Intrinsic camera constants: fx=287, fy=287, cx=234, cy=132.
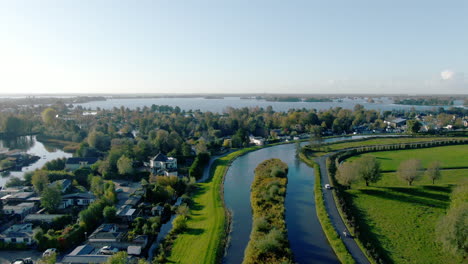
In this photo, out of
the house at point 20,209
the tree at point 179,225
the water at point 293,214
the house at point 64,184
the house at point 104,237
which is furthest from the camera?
the house at point 64,184

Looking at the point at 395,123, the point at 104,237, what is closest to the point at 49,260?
the point at 104,237

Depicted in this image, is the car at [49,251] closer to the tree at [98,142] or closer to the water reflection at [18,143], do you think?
the tree at [98,142]

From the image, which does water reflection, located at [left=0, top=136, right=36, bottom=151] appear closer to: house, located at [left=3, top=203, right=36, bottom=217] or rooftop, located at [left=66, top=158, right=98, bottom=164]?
rooftop, located at [left=66, top=158, right=98, bottom=164]

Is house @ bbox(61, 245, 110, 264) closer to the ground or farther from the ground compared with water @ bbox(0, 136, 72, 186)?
farther from the ground

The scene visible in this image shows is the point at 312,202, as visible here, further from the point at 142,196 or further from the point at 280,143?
the point at 280,143

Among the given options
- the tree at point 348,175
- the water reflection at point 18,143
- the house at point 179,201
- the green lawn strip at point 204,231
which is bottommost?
the water reflection at point 18,143

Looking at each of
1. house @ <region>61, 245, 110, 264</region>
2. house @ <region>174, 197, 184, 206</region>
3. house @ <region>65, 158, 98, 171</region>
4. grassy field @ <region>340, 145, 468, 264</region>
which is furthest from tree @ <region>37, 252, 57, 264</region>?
house @ <region>65, 158, 98, 171</region>

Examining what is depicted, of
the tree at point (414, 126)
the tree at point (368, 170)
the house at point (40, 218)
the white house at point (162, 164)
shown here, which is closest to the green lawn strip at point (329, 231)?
the tree at point (368, 170)
